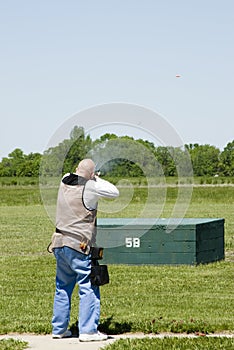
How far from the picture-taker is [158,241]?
15.1 metres

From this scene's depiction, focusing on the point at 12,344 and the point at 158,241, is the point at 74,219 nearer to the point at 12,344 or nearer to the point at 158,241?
the point at 12,344

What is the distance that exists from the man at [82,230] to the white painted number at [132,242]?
21.8 ft

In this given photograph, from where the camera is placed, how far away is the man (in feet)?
27.5

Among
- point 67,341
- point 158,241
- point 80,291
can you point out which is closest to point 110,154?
point 80,291

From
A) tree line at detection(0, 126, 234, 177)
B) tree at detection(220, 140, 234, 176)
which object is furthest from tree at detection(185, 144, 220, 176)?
tree line at detection(0, 126, 234, 177)

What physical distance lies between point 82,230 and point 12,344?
1311mm

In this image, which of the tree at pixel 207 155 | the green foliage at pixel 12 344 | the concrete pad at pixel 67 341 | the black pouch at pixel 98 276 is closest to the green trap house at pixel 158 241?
the concrete pad at pixel 67 341

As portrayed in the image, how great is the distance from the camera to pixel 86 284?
27.6 ft

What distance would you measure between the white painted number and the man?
6.63m

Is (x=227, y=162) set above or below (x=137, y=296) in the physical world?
above

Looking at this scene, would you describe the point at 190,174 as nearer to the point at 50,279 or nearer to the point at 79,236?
the point at 50,279

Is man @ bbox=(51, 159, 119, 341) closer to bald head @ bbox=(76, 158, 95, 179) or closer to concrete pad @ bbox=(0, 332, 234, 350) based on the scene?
bald head @ bbox=(76, 158, 95, 179)

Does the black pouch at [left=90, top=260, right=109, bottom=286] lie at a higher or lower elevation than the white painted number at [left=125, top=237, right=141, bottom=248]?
lower

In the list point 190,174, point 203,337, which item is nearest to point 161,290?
point 190,174
